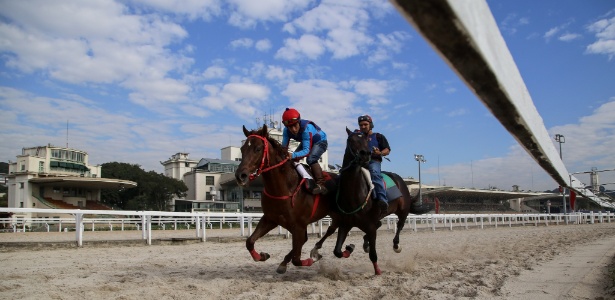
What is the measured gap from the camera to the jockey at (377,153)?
7070 mm

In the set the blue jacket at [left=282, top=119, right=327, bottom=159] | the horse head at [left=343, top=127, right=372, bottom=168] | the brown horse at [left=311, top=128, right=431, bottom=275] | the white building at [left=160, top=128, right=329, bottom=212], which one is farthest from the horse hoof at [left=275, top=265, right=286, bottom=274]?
the white building at [left=160, top=128, right=329, bottom=212]

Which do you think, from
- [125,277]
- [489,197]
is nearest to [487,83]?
[125,277]

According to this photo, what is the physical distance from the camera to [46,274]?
243 inches

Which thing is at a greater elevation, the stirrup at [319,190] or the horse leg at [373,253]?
the stirrup at [319,190]

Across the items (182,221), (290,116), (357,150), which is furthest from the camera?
(182,221)

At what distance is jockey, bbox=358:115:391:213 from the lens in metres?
7.07

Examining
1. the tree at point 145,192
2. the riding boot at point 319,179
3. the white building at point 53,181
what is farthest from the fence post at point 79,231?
the tree at point 145,192

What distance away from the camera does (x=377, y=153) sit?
24.8ft

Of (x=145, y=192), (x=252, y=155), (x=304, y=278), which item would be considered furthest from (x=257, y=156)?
(x=145, y=192)

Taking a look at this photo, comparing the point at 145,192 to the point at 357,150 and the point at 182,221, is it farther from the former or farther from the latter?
the point at 357,150

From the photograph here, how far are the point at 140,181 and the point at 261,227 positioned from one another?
67.6m

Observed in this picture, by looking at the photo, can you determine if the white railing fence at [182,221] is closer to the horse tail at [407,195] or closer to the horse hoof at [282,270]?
the horse hoof at [282,270]

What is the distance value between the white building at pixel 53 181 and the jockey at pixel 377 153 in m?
49.8

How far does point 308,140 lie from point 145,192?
214ft
